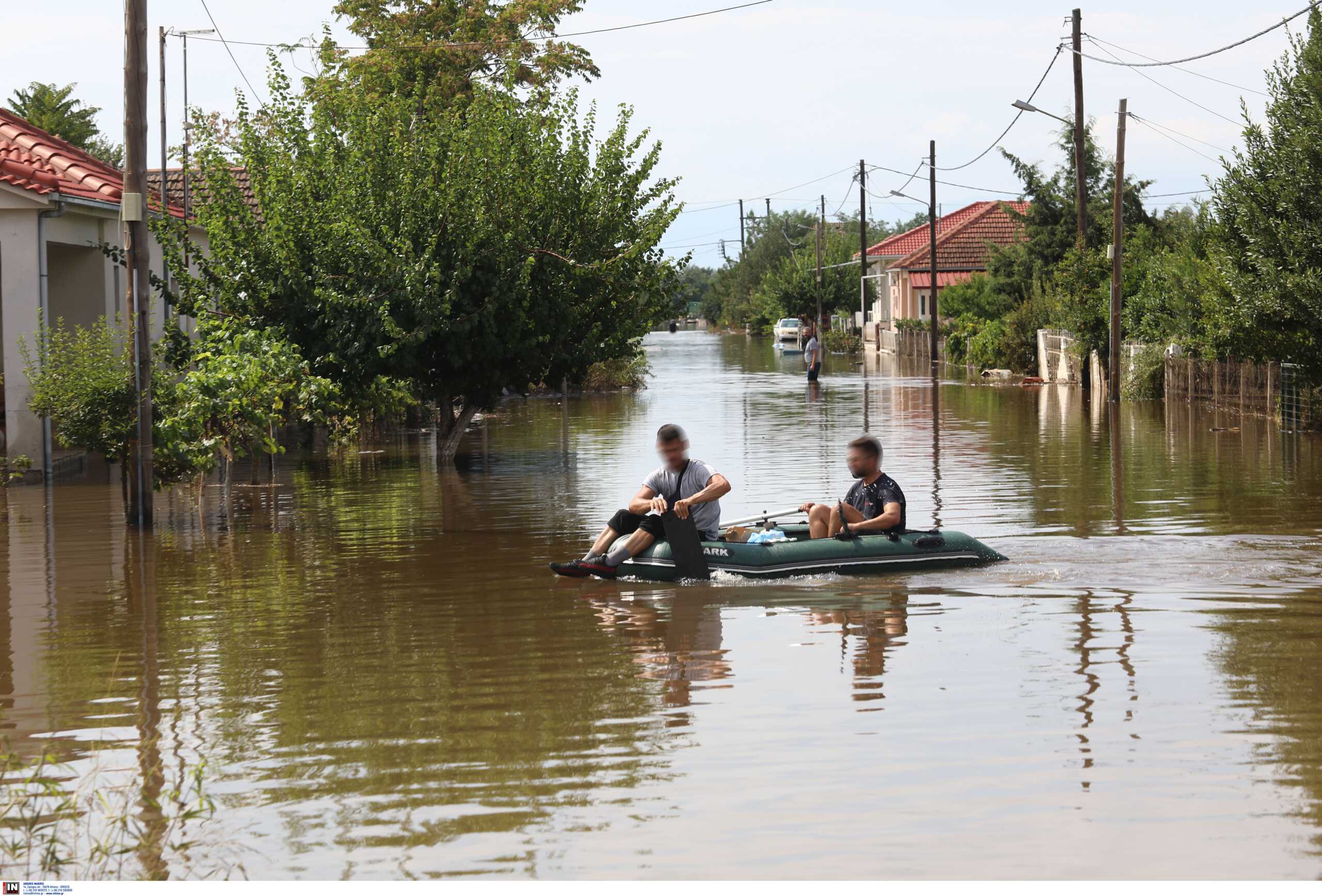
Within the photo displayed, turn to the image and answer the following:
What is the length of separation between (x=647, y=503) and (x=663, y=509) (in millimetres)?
293

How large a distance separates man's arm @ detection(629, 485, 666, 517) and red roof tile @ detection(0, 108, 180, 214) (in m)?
10.8

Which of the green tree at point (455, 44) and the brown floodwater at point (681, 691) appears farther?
the green tree at point (455, 44)

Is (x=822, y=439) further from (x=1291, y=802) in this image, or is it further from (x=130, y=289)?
(x=1291, y=802)

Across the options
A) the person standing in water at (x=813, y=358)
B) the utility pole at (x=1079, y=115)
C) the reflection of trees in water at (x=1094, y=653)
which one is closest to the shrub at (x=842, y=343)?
the person standing in water at (x=813, y=358)

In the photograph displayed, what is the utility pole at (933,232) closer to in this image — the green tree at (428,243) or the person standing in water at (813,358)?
the person standing in water at (813,358)

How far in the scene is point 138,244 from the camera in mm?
15844

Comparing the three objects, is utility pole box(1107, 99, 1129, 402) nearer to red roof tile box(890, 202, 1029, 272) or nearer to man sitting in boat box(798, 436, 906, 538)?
man sitting in boat box(798, 436, 906, 538)

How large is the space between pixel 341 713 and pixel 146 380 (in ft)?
28.8

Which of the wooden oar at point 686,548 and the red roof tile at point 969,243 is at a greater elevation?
the red roof tile at point 969,243

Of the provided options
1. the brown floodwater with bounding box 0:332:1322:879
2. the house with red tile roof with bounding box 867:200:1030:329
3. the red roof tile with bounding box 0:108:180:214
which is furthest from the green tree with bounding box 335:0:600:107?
the house with red tile roof with bounding box 867:200:1030:329

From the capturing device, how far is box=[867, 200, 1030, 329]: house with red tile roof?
243ft

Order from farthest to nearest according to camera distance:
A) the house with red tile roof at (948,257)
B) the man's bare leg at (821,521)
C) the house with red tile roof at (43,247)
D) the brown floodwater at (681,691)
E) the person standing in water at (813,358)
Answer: the house with red tile roof at (948,257) → the person standing in water at (813,358) → the house with red tile roof at (43,247) → the man's bare leg at (821,521) → the brown floodwater at (681,691)

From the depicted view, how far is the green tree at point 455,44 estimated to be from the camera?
34844 millimetres

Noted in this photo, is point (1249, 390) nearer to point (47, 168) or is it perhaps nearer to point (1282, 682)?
point (47, 168)
